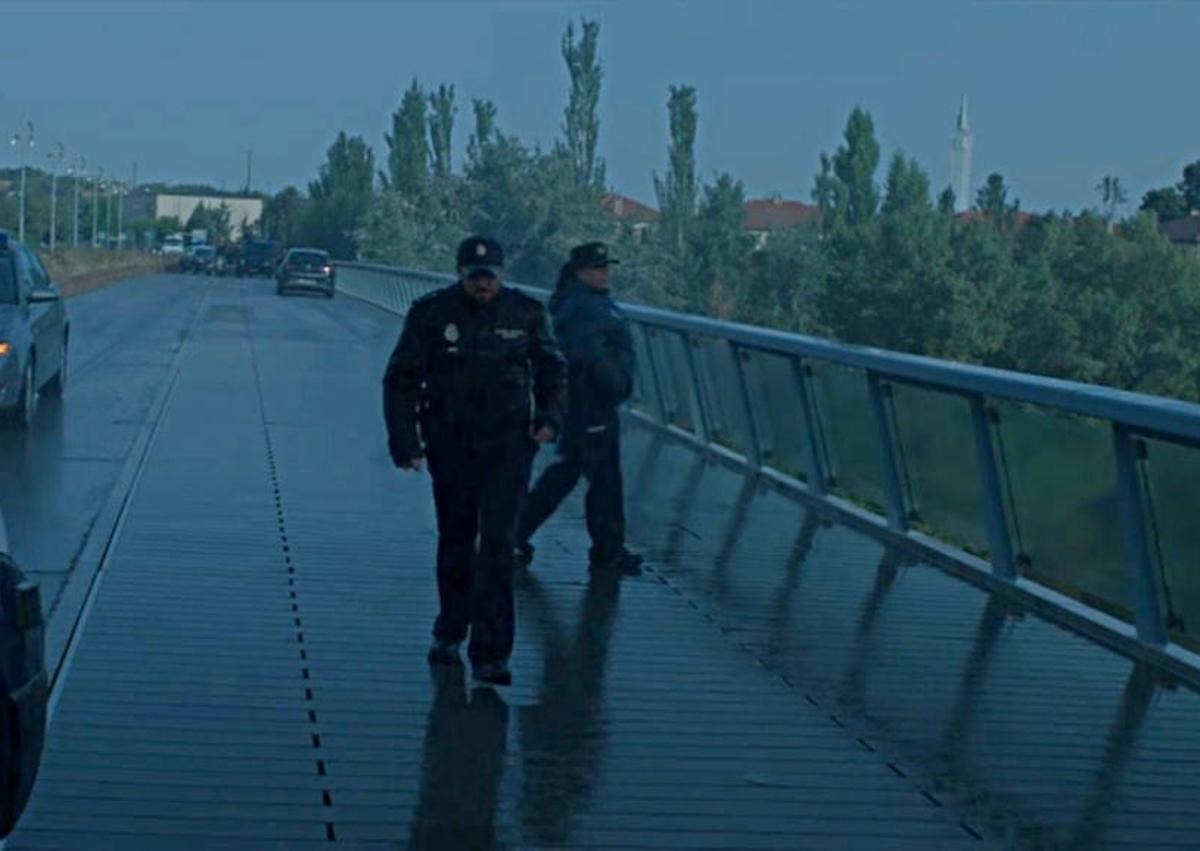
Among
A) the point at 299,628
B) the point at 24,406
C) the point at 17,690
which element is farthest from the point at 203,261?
the point at 17,690

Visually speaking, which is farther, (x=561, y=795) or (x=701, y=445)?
(x=701, y=445)

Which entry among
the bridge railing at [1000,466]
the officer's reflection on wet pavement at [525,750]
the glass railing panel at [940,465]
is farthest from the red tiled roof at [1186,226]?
the officer's reflection on wet pavement at [525,750]

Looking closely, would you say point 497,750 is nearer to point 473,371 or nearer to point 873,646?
point 473,371

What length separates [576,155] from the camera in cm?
8556

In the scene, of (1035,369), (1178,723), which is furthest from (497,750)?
(1035,369)

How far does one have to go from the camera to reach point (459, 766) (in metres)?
7.84

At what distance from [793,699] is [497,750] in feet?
5.25

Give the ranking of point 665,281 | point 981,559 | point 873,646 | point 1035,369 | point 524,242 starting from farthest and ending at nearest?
point 524,242, point 665,281, point 1035,369, point 981,559, point 873,646

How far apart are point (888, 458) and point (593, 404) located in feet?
8.51

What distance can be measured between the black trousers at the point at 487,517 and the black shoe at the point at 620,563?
316 centimetres

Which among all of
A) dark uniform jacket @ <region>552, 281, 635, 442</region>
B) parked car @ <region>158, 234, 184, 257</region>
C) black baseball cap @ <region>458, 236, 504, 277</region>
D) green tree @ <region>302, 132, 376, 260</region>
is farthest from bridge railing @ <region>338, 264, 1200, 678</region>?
parked car @ <region>158, 234, 184, 257</region>

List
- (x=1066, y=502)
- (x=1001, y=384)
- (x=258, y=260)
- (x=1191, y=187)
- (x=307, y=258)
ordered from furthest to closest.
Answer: (x=258, y=260) → (x=1191, y=187) → (x=307, y=258) → (x=1001, y=384) → (x=1066, y=502)

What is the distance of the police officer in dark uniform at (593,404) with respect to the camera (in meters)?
12.1

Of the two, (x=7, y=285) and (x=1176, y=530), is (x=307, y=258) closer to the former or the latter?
(x=7, y=285)
